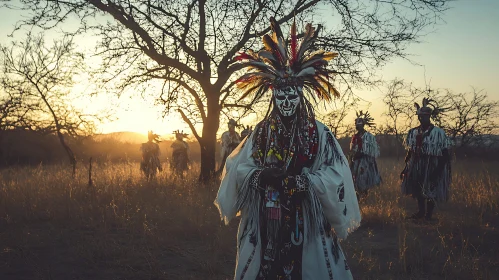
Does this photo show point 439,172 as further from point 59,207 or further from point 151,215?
point 59,207

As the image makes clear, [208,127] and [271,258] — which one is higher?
[208,127]

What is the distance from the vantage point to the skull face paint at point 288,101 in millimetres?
3078

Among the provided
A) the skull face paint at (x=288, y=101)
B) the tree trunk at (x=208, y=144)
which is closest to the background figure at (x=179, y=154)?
the tree trunk at (x=208, y=144)

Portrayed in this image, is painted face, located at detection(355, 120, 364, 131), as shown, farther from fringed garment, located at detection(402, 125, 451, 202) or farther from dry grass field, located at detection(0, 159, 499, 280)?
dry grass field, located at detection(0, 159, 499, 280)

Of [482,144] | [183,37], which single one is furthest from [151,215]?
[482,144]

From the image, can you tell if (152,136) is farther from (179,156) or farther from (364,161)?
(364,161)

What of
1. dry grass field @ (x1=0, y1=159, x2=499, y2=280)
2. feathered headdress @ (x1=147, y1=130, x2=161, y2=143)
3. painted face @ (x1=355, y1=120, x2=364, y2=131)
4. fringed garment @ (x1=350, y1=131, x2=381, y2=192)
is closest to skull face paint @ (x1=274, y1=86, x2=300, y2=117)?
dry grass field @ (x1=0, y1=159, x2=499, y2=280)

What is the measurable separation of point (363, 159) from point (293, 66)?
292 inches

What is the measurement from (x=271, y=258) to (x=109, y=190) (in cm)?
730

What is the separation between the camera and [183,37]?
401 inches

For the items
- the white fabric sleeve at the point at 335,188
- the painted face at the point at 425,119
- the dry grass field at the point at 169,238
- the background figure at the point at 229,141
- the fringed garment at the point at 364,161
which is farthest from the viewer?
the background figure at the point at 229,141

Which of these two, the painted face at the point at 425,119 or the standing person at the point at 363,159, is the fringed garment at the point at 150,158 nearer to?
the standing person at the point at 363,159

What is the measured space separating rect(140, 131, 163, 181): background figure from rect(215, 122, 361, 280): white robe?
1136cm

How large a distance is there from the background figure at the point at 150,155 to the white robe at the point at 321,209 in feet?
37.3
